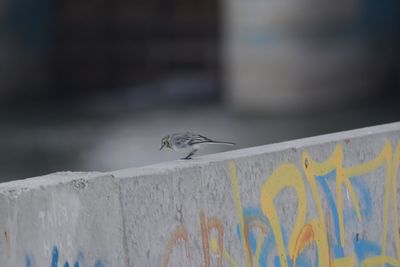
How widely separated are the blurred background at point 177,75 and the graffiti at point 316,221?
35.8ft

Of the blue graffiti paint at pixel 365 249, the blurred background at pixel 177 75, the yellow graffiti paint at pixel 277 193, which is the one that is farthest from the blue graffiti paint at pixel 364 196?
the blurred background at pixel 177 75

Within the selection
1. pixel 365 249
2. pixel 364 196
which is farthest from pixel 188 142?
pixel 365 249

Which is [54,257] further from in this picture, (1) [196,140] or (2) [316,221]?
(2) [316,221]

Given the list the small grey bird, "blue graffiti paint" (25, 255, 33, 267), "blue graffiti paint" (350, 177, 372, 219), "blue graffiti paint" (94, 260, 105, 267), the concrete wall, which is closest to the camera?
"blue graffiti paint" (25, 255, 33, 267)

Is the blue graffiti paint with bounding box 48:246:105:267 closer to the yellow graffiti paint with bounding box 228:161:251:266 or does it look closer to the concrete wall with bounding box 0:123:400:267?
the concrete wall with bounding box 0:123:400:267

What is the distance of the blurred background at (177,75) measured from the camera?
69.1ft

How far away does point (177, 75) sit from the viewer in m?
29.6

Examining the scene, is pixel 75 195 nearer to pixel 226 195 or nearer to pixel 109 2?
pixel 226 195

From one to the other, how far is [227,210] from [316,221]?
24.3 inches

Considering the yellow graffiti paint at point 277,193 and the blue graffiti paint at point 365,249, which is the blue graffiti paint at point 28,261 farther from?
the blue graffiti paint at point 365,249

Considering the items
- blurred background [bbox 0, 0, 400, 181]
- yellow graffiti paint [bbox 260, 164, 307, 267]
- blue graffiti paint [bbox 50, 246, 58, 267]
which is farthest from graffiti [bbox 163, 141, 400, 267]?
blurred background [bbox 0, 0, 400, 181]

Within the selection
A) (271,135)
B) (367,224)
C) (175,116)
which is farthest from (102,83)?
(367,224)

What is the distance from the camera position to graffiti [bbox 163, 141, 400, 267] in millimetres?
5488

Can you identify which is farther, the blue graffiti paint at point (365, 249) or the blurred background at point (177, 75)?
the blurred background at point (177, 75)
